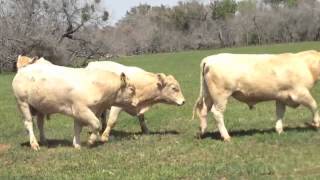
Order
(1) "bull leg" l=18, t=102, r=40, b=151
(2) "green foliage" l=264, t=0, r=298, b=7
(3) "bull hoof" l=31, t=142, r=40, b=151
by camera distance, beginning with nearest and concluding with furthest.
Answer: (3) "bull hoof" l=31, t=142, r=40, b=151
(1) "bull leg" l=18, t=102, r=40, b=151
(2) "green foliage" l=264, t=0, r=298, b=7

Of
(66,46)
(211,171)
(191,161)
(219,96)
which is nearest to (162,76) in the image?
(219,96)

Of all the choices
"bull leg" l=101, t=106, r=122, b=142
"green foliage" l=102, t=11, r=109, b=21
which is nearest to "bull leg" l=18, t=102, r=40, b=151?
"bull leg" l=101, t=106, r=122, b=142

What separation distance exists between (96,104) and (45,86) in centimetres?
122

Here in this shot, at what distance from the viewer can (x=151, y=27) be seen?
516ft

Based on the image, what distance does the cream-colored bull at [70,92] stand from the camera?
14.4 m

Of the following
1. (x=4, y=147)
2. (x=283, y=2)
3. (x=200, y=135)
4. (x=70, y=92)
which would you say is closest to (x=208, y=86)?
(x=200, y=135)

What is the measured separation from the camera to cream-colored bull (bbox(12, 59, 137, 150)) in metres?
14.4

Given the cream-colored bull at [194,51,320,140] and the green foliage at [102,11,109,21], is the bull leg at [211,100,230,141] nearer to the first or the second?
the cream-colored bull at [194,51,320,140]

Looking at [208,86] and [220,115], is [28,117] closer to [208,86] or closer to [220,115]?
[208,86]

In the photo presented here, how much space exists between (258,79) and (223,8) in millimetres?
147739

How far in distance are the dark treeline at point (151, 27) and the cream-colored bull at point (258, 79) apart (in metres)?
56.1

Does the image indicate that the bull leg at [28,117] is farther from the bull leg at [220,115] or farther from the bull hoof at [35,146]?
the bull leg at [220,115]

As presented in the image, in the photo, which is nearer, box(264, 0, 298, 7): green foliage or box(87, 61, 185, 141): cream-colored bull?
box(87, 61, 185, 141): cream-colored bull

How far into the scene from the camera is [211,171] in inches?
436
